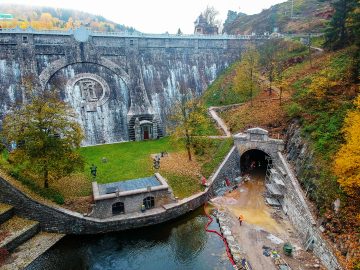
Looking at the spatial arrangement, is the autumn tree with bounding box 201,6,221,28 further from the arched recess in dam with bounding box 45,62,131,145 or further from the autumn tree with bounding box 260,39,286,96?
the arched recess in dam with bounding box 45,62,131,145

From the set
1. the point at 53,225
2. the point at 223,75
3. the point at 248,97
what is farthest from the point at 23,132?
the point at 223,75

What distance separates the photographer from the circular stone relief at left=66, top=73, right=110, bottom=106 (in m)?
40.1

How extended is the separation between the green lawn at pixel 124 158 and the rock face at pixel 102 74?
2773 mm

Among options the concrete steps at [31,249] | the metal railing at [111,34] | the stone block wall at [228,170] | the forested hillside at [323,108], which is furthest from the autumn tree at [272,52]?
the concrete steps at [31,249]

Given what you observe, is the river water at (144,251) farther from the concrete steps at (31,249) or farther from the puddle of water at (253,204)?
the puddle of water at (253,204)

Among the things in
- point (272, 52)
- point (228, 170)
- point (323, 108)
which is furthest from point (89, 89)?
point (272, 52)

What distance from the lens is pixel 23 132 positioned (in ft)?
77.6

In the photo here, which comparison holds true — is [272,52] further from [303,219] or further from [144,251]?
[144,251]

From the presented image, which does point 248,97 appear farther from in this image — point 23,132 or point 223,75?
point 23,132

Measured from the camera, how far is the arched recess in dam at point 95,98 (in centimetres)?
3953

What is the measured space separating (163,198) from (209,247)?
598 cm

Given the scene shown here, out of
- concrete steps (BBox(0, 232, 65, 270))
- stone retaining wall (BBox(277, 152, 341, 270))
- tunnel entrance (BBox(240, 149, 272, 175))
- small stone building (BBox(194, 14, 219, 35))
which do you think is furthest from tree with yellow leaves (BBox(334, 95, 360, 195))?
small stone building (BBox(194, 14, 219, 35))

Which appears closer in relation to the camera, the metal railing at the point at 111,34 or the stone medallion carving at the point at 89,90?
the metal railing at the point at 111,34

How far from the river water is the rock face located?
1821cm
